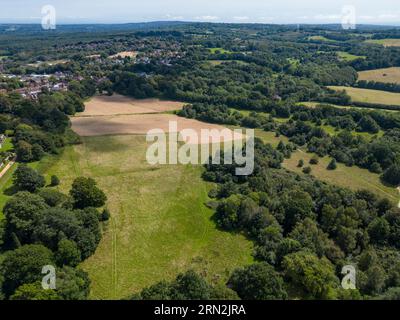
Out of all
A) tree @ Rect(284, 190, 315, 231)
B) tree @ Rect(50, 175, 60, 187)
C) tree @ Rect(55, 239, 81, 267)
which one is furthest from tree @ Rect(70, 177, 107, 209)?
tree @ Rect(284, 190, 315, 231)

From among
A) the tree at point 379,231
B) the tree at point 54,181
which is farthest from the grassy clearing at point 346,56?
the tree at point 54,181

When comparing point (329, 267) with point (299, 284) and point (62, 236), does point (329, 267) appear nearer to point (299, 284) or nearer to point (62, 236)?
point (299, 284)

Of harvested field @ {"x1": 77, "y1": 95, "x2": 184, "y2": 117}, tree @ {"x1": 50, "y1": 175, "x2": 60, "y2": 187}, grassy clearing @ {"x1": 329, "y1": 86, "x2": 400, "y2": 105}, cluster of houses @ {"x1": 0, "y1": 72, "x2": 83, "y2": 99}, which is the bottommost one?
tree @ {"x1": 50, "y1": 175, "x2": 60, "y2": 187}

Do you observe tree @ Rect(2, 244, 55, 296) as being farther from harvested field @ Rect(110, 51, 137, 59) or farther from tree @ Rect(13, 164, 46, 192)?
harvested field @ Rect(110, 51, 137, 59)

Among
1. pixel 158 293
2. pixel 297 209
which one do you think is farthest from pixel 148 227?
pixel 297 209

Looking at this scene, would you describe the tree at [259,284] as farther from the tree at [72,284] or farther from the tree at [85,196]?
the tree at [85,196]

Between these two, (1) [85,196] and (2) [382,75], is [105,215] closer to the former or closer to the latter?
(1) [85,196]
